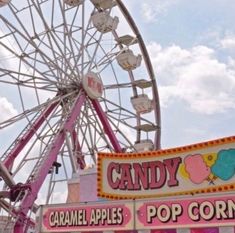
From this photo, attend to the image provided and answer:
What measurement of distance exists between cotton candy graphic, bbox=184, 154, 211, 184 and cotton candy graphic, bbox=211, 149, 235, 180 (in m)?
0.14

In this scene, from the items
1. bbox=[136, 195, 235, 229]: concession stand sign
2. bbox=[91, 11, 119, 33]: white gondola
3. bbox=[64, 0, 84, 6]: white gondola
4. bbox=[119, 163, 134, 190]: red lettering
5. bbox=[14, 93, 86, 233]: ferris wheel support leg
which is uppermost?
bbox=[91, 11, 119, 33]: white gondola

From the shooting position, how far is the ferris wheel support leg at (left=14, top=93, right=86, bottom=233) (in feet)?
41.1

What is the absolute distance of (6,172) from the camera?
1306cm

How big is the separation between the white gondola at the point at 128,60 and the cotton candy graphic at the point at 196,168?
13228 millimetres

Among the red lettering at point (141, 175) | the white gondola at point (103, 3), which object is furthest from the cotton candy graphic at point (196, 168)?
the white gondola at point (103, 3)

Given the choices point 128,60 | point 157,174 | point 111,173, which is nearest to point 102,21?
point 128,60

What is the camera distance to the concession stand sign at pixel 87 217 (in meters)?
5.26

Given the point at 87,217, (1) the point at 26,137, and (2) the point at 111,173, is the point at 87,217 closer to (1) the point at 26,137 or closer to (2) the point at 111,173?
(2) the point at 111,173

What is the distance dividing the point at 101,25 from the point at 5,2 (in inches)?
200

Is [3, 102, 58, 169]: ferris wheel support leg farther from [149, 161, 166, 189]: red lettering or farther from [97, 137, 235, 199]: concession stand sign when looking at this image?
[149, 161, 166, 189]: red lettering

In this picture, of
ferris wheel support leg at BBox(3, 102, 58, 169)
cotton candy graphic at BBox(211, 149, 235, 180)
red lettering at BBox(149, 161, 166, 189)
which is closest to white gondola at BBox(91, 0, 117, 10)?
ferris wheel support leg at BBox(3, 102, 58, 169)

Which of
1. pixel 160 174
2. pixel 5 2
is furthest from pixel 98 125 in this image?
pixel 160 174

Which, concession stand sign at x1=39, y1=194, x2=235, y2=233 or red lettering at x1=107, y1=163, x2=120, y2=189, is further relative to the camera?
red lettering at x1=107, y1=163, x2=120, y2=189

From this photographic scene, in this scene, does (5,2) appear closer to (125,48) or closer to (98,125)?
(98,125)
